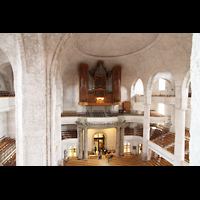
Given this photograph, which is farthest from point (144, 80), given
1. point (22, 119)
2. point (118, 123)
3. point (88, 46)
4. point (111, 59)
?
point (22, 119)

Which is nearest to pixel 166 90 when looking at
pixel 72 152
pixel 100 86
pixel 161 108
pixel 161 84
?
pixel 161 84

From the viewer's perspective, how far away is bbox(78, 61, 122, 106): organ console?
14758mm

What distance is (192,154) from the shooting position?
4.23ft

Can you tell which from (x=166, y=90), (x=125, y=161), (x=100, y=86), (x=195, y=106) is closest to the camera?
(x=195, y=106)

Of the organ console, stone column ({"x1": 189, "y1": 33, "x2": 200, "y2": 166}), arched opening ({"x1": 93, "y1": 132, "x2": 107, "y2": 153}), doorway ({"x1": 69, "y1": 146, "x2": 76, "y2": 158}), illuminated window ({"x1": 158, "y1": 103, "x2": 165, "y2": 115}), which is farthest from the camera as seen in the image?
illuminated window ({"x1": 158, "y1": 103, "x2": 165, "y2": 115})

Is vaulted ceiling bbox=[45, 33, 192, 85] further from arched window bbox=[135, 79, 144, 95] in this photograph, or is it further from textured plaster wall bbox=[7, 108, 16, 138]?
textured plaster wall bbox=[7, 108, 16, 138]

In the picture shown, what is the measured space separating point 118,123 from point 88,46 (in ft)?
28.5

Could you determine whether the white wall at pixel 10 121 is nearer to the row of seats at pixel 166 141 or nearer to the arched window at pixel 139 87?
the row of seats at pixel 166 141

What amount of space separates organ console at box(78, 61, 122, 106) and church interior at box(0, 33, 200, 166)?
0.12 metres

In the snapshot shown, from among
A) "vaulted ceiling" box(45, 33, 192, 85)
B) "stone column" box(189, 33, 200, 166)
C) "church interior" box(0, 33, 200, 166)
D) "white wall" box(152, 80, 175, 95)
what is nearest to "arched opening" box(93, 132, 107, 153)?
"church interior" box(0, 33, 200, 166)

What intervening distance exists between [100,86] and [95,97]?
142 centimetres

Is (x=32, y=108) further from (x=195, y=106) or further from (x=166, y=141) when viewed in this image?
(x=166, y=141)

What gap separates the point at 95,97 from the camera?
15.1 meters
